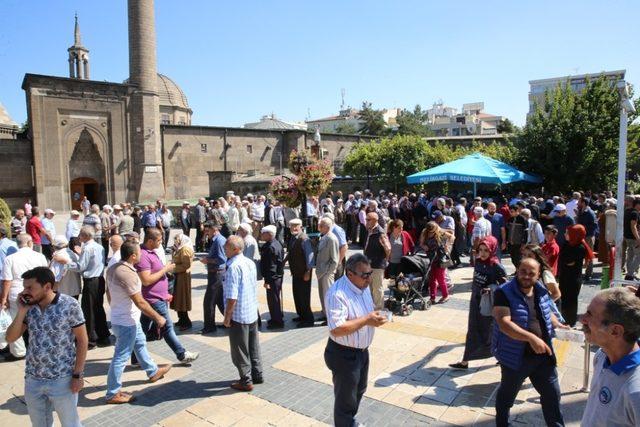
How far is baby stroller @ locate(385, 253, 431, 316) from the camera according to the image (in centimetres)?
787

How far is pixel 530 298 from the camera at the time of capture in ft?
12.7

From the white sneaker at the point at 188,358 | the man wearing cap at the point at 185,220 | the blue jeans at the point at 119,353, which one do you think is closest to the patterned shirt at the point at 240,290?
the blue jeans at the point at 119,353

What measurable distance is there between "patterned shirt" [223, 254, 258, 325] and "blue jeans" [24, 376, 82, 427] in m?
1.79

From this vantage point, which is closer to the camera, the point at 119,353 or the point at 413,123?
the point at 119,353

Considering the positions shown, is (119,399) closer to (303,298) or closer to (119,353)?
(119,353)

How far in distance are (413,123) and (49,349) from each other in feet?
206

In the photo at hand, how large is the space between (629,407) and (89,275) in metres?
6.43

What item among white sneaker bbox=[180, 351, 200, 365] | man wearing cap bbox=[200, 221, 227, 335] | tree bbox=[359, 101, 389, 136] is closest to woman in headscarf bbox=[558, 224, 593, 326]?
man wearing cap bbox=[200, 221, 227, 335]

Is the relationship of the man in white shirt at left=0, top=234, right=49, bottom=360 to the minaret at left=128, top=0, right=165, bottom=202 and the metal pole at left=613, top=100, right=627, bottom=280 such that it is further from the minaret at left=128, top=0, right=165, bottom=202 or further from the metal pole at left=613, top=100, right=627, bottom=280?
the minaret at left=128, top=0, right=165, bottom=202

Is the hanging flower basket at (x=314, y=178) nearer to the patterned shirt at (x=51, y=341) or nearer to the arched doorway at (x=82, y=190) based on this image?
the patterned shirt at (x=51, y=341)

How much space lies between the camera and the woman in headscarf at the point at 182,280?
7.12 m

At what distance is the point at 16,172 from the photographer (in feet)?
89.1

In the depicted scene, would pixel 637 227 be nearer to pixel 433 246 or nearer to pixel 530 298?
pixel 433 246

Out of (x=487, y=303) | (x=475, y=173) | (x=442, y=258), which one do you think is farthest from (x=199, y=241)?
(x=487, y=303)
